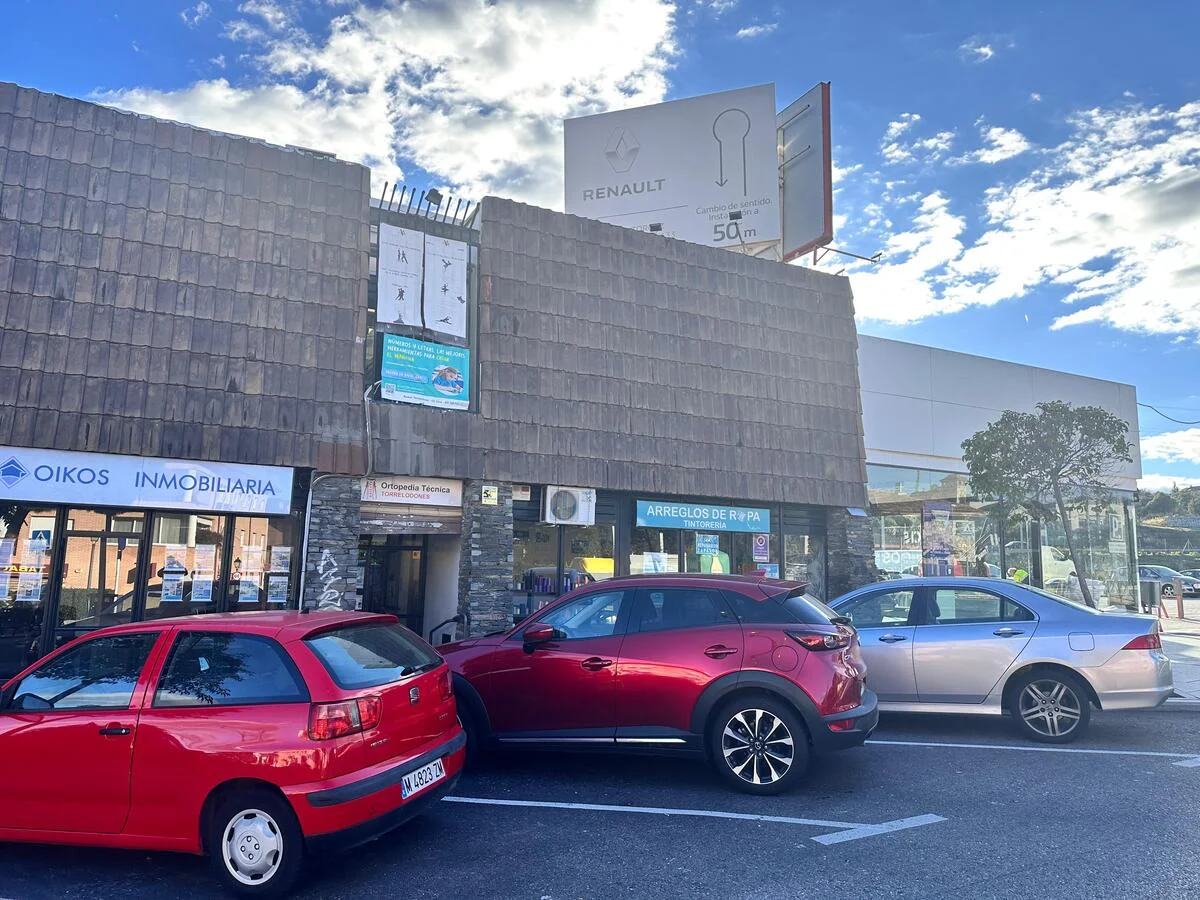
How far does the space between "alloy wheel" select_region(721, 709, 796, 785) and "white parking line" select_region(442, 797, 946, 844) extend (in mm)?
511

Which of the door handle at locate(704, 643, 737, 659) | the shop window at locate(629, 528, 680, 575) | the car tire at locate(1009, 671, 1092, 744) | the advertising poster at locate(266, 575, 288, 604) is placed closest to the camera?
the door handle at locate(704, 643, 737, 659)

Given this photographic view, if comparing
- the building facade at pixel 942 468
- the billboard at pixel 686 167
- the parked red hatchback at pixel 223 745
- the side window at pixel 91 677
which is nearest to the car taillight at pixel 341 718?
the parked red hatchback at pixel 223 745

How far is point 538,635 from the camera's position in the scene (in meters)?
7.07

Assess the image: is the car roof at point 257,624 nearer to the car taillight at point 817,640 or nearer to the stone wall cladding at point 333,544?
the car taillight at point 817,640

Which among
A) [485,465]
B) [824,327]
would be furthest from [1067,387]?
[485,465]

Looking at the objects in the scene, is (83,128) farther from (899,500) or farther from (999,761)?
(899,500)

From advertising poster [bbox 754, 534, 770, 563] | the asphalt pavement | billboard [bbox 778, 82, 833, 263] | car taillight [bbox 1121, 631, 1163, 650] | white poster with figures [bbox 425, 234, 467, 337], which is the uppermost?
billboard [bbox 778, 82, 833, 263]

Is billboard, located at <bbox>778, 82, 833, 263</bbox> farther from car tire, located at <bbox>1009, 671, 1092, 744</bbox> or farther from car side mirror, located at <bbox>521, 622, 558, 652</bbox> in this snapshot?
car side mirror, located at <bbox>521, 622, 558, 652</bbox>

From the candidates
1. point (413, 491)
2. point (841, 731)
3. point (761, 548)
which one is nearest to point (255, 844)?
point (841, 731)

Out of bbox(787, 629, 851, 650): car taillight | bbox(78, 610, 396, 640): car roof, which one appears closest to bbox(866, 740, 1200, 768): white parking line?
bbox(787, 629, 851, 650): car taillight

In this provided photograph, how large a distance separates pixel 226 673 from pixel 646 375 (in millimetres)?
11522

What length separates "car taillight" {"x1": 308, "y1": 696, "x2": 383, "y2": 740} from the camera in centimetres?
464

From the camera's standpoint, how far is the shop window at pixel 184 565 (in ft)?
39.3

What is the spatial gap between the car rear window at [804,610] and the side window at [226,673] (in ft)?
12.4
